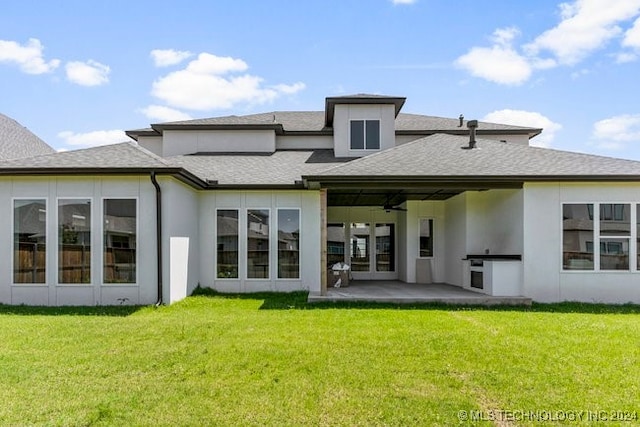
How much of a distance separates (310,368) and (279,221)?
22.5ft

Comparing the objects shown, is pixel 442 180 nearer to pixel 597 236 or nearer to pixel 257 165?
pixel 597 236

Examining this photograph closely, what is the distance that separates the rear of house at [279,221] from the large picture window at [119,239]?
0.02 m

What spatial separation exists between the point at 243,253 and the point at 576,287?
8451 millimetres

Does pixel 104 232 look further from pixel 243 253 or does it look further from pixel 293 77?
pixel 293 77

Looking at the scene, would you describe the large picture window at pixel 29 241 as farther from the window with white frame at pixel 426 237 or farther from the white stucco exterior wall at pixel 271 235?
the window with white frame at pixel 426 237

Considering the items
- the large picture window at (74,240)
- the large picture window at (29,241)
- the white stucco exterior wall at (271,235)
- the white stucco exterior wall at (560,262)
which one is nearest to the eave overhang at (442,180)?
the white stucco exterior wall at (560,262)

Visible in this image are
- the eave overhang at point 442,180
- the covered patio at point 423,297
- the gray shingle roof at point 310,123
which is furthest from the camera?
the gray shingle roof at point 310,123

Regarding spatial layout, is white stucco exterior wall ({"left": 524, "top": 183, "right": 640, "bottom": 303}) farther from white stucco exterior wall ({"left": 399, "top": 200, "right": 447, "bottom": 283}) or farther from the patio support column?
the patio support column

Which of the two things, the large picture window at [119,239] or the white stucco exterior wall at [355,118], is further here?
the white stucco exterior wall at [355,118]

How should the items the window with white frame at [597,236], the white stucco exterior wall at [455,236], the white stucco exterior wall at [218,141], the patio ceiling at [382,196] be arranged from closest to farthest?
1. the window with white frame at [597,236]
2. the patio ceiling at [382,196]
3. the white stucco exterior wall at [455,236]
4. the white stucco exterior wall at [218,141]

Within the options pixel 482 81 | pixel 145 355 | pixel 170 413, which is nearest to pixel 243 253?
pixel 145 355

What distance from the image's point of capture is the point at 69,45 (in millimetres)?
12172

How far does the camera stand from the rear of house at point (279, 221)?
9445 mm

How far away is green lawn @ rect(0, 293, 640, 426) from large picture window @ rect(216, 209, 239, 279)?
3280mm
